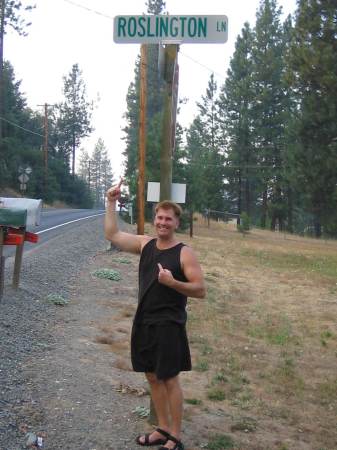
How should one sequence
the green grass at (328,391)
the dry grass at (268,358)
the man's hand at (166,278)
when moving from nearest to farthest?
the man's hand at (166,278) < the dry grass at (268,358) < the green grass at (328,391)

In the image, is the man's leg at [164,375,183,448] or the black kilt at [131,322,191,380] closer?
the black kilt at [131,322,191,380]

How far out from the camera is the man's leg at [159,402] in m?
4.16

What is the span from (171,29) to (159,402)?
9.03ft

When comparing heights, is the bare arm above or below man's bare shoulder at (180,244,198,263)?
below

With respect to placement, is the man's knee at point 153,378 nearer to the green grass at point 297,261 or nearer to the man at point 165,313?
the man at point 165,313

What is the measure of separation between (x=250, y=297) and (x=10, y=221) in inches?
270

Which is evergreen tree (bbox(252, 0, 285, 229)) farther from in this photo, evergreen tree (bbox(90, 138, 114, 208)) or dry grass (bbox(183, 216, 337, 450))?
evergreen tree (bbox(90, 138, 114, 208))

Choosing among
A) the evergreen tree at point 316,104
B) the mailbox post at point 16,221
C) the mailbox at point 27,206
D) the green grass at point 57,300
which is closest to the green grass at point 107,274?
the green grass at point 57,300

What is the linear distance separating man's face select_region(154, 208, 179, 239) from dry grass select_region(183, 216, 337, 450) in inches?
78.6

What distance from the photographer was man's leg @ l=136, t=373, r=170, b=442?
4.16 metres

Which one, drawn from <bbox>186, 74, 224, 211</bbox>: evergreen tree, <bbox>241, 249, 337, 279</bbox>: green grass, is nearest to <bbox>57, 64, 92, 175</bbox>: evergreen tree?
<bbox>186, 74, 224, 211</bbox>: evergreen tree

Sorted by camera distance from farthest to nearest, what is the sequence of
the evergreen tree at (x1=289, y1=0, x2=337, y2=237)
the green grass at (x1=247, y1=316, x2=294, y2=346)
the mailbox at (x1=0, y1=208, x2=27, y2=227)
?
1. the evergreen tree at (x1=289, y1=0, x2=337, y2=237)
2. the green grass at (x1=247, y1=316, x2=294, y2=346)
3. the mailbox at (x1=0, y1=208, x2=27, y2=227)

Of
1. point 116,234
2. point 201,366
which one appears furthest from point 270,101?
point 116,234

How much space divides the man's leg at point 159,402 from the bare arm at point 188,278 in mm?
710
